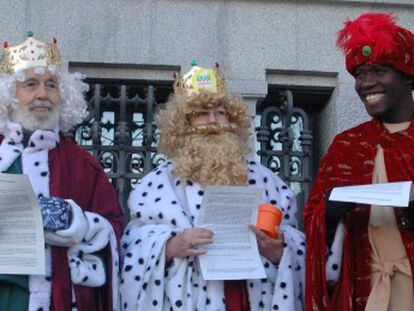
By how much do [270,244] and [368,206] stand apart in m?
0.51

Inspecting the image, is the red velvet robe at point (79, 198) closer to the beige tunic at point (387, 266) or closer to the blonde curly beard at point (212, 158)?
the blonde curly beard at point (212, 158)

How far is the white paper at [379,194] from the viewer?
3607 mm

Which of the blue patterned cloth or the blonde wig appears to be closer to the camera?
the blue patterned cloth

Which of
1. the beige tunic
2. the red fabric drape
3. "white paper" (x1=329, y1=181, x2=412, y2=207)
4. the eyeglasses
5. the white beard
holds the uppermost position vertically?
the eyeglasses

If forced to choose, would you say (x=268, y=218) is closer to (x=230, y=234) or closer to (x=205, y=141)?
(x=230, y=234)

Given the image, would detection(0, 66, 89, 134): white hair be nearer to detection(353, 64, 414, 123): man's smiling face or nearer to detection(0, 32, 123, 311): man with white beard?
detection(0, 32, 123, 311): man with white beard

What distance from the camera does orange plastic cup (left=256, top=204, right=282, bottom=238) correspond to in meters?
4.01

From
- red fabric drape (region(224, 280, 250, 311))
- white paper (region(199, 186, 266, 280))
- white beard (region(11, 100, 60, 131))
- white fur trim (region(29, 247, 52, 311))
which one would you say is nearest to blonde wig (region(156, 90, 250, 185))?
white paper (region(199, 186, 266, 280))

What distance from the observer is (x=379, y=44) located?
4078 millimetres

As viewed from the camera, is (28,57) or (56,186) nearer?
(56,186)

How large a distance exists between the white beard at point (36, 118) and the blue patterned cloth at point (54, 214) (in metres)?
0.48

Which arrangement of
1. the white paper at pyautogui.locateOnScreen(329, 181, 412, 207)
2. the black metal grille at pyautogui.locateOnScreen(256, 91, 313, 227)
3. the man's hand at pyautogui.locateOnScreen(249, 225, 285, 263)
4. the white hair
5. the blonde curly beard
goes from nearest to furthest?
the white paper at pyautogui.locateOnScreen(329, 181, 412, 207) → the man's hand at pyautogui.locateOnScreen(249, 225, 285, 263) → the white hair → the blonde curly beard → the black metal grille at pyautogui.locateOnScreen(256, 91, 313, 227)

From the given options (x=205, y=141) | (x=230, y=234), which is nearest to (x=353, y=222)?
(x=230, y=234)

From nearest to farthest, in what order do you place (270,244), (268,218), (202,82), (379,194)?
(379,194) → (268,218) → (270,244) → (202,82)
